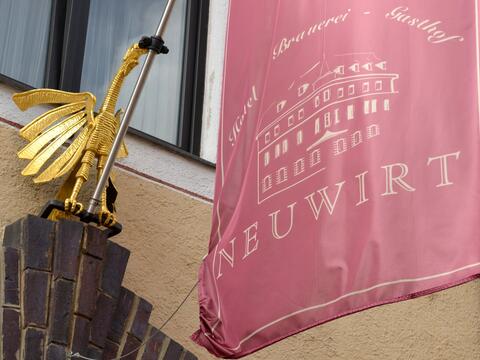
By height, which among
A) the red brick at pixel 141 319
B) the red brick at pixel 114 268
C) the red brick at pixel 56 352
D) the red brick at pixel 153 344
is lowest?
the red brick at pixel 56 352

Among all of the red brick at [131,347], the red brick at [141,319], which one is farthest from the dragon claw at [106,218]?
the red brick at [131,347]

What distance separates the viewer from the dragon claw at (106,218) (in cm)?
435

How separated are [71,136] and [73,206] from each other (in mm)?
494

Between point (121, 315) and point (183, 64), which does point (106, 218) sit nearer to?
point (121, 315)

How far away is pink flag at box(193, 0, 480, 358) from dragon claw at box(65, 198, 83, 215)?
608mm

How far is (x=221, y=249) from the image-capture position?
377cm

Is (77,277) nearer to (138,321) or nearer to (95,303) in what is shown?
(95,303)

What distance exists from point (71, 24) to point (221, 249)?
79.4 inches

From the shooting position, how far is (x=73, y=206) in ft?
13.9

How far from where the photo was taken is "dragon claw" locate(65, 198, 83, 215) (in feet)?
13.9

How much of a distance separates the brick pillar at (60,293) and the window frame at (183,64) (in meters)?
0.88

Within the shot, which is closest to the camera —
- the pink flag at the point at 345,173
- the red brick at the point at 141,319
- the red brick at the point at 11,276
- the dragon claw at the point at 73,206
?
the pink flag at the point at 345,173

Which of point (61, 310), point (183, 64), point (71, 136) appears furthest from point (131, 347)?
point (183, 64)

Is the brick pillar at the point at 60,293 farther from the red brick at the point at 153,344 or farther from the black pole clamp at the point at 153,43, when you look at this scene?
the black pole clamp at the point at 153,43
